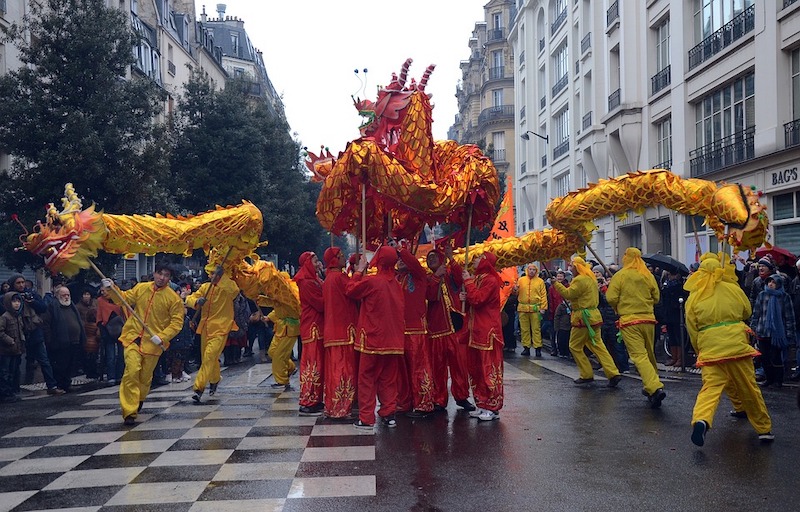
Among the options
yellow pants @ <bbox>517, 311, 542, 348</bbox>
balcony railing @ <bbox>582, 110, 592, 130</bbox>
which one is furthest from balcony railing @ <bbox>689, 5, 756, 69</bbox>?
balcony railing @ <bbox>582, 110, 592, 130</bbox>

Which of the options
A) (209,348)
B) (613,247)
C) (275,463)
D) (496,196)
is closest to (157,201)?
(209,348)

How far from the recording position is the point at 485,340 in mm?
8617

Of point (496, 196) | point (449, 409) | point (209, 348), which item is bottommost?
point (449, 409)

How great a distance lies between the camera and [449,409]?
931cm

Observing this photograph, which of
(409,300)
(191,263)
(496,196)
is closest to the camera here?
(409,300)

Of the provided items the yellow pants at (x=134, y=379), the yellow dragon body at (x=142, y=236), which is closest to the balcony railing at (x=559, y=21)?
the yellow dragon body at (x=142, y=236)

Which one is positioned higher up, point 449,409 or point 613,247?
point 613,247

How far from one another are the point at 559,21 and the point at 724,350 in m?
32.9

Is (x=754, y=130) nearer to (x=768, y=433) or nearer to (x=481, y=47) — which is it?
(x=768, y=433)

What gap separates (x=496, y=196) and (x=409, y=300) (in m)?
1.70

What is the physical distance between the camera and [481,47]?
66.4 metres

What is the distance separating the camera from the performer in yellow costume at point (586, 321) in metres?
10.9

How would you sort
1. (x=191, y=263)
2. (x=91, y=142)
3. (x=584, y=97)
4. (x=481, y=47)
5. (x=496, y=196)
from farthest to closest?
1. (x=481, y=47)
2. (x=191, y=263)
3. (x=584, y=97)
4. (x=91, y=142)
5. (x=496, y=196)

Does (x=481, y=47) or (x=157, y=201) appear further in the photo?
(x=481, y=47)
